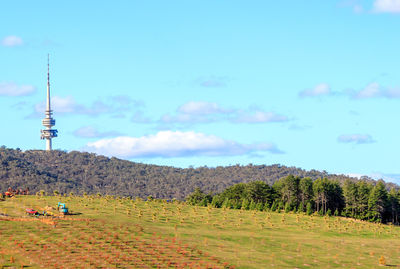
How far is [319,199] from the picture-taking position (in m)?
190

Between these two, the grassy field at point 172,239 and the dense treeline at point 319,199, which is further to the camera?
the dense treeline at point 319,199

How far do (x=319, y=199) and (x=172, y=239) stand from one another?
91.3m

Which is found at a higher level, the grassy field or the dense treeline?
the dense treeline

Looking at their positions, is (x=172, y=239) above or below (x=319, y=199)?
below

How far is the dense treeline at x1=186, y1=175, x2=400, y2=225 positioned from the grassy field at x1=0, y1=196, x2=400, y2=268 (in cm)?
2406

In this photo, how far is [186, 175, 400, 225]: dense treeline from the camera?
17900 cm

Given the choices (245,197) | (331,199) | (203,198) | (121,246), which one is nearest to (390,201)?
(331,199)

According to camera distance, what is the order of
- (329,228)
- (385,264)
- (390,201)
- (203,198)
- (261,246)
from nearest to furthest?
(385,264) → (261,246) → (329,228) → (390,201) → (203,198)

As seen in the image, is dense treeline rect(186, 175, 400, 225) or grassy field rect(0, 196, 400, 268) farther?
dense treeline rect(186, 175, 400, 225)

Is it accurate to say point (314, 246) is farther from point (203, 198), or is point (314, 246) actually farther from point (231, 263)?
point (203, 198)

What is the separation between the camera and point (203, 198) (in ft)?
655

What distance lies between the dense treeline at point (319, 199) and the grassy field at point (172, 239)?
24.1m

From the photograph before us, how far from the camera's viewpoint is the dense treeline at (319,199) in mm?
179000

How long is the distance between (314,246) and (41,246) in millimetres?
49989
